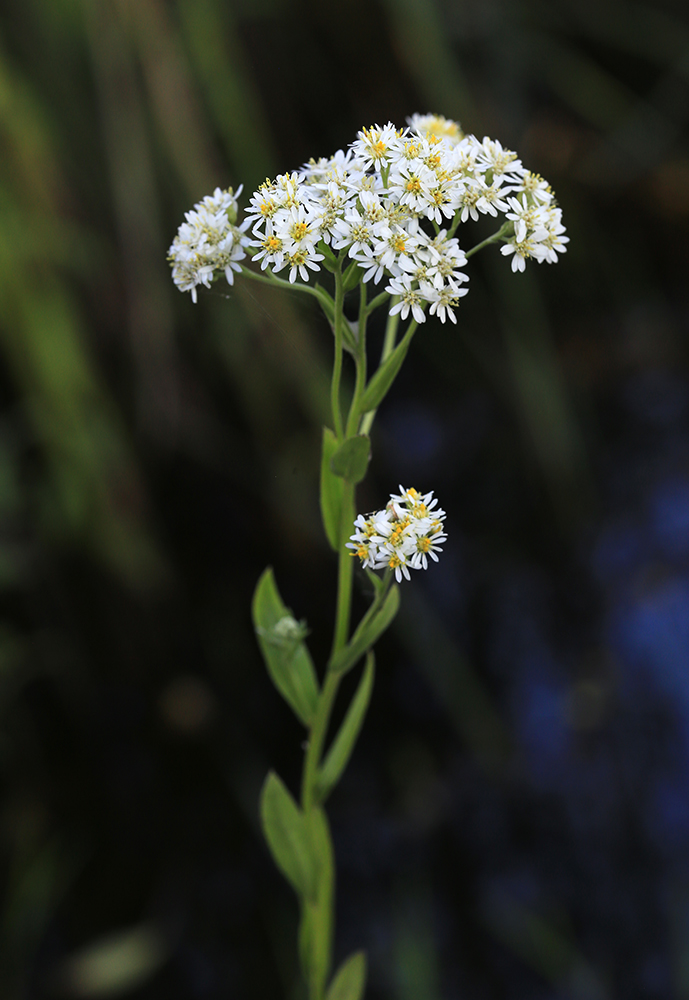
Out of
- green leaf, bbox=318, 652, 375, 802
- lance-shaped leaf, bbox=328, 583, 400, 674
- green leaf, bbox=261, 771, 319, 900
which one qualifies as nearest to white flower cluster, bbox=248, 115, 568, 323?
Answer: lance-shaped leaf, bbox=328, 583, 400, 674

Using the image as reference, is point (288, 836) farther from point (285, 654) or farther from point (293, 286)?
point (293, 286)

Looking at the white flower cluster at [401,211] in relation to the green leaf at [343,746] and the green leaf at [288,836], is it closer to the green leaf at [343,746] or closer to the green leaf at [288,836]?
the green leaf at [343,746]

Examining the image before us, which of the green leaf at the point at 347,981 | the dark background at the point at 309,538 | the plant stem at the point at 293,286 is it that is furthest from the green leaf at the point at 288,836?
the dark background at the point at 309,538

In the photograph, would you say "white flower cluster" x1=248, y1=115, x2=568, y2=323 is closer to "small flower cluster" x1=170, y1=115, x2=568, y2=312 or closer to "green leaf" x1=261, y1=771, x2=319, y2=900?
"small flower cluster" x1=170, y1=115, x2=568, y2=312

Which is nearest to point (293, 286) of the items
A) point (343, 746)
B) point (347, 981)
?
point (343, 746)

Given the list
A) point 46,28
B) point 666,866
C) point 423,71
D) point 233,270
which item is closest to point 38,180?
point 46,28

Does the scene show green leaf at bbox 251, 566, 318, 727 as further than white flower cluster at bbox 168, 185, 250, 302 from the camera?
Yes
